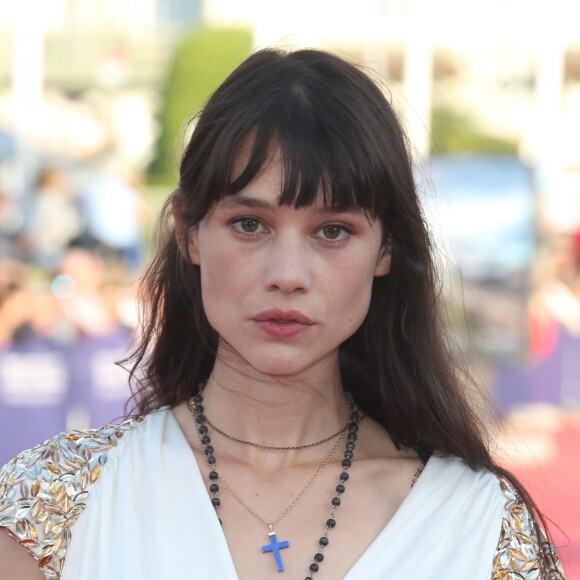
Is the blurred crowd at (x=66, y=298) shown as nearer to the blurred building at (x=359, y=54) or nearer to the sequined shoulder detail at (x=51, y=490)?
the blurred building at (x=359, y=54)

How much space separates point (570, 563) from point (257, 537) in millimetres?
3244

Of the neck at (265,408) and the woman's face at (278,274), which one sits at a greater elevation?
the woman's face at (278,274)

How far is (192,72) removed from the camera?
16875 mm

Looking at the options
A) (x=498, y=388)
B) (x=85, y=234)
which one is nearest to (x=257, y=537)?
(x=498, y=388)

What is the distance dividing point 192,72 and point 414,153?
46.3 feet

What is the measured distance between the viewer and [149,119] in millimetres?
16766

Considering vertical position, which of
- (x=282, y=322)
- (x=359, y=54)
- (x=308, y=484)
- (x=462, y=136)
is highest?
(x=282, y=322)

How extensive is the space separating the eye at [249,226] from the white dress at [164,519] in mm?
478

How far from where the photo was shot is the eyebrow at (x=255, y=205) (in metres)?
2.26

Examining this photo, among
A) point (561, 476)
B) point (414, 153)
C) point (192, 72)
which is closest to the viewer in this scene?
point (414, 153)

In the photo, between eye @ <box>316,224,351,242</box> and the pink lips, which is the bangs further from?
the pink lips

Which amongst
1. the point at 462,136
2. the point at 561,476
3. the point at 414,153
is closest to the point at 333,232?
the point at 414,153

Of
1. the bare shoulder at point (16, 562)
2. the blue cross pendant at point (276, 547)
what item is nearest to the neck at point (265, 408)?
the blue cross pendant at point (276, 547)

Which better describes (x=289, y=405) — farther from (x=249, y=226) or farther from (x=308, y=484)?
(x=249, y=226)
